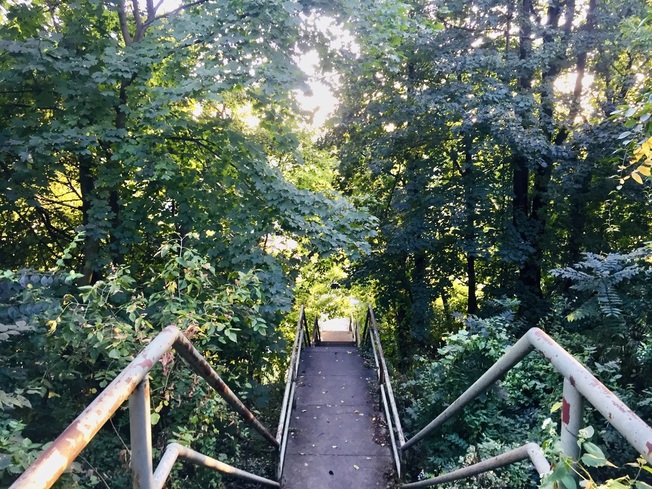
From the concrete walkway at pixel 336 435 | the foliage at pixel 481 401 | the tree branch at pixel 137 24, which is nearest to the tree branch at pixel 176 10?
the tree branch at pixel 137 24

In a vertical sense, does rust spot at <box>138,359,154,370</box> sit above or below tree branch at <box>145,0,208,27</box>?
below

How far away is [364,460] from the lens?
4.47 metres

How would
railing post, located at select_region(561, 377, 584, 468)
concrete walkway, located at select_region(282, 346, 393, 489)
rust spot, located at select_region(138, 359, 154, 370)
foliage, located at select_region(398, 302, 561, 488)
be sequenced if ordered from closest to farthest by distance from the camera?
railing post, located at select_region(561, 377, 584, 468)
rust spot, located at select_region(138, 359, 154, 370)
foliage, located at select_region(398, 302, 561, 488)
concrete walkway, located at select_region(282, 346, 393, 489)

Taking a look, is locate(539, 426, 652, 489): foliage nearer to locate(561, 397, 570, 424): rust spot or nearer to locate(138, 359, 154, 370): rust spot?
locate(561, 397, 570, 424): rust spot

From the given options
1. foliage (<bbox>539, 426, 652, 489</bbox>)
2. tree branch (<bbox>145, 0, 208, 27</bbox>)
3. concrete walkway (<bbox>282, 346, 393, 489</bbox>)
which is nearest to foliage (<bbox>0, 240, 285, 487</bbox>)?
concrete walkway (<bbox>282, 346, 393, 489</bbox>)

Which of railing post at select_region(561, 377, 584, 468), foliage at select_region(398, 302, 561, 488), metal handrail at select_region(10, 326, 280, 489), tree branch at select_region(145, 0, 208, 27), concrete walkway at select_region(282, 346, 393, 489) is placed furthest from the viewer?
tree branch at select_region(145, 0, 208, 27)

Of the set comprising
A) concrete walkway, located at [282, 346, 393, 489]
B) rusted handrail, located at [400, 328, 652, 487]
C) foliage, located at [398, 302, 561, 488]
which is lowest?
concrete walkway, located at [282, 346, 393, 489]

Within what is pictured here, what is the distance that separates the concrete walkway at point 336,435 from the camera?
13.8ft

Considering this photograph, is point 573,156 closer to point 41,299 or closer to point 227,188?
point 227,188

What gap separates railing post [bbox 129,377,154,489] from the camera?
1214 millimetres

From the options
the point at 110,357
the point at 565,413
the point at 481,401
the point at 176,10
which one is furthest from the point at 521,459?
the point at 176,10

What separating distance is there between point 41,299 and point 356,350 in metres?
7.12

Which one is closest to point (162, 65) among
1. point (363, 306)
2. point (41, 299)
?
point (41, 299)

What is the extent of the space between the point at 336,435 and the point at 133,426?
4137 millimetres
